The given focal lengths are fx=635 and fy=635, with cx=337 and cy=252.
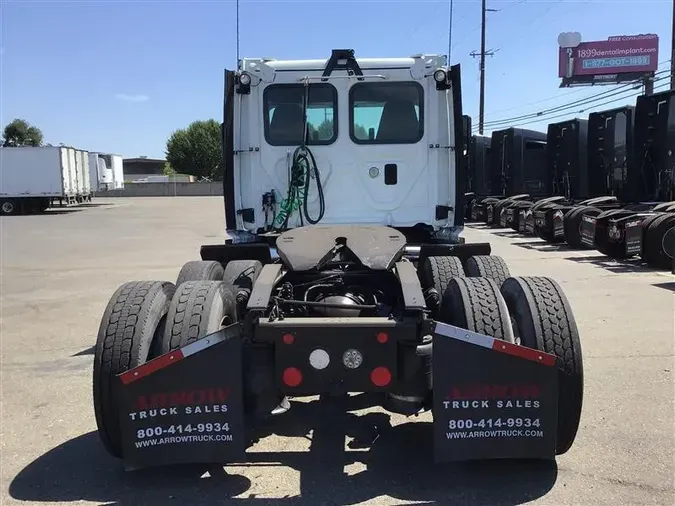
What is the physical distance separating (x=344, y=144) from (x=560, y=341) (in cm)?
334

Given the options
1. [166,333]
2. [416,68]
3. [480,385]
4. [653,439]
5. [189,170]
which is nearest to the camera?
[480,385]

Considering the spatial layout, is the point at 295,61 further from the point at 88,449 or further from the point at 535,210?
the point at 535,210

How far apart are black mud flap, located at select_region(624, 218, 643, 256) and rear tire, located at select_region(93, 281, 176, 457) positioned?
10.9m

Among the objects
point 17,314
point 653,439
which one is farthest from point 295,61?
point 17,314

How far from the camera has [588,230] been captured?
44.7 feet

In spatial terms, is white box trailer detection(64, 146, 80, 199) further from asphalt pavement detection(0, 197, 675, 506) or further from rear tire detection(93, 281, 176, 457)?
rear tire detection(93, 281, 176, 457)

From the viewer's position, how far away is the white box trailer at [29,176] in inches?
1393

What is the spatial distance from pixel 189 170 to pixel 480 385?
93548 millimetres

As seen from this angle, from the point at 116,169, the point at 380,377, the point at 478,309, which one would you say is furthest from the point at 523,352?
the point at 116,169

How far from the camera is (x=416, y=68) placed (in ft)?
20.0

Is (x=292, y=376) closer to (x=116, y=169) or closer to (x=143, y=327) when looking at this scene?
(x=143, y=327)

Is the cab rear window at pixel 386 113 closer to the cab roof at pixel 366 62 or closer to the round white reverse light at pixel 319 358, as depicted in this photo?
the cab roof at pixel 366 62

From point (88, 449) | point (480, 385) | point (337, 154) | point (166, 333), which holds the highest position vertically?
point (337, 154)

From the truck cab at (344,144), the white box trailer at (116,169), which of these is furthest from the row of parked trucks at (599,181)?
the white box trailer at (116,169)
